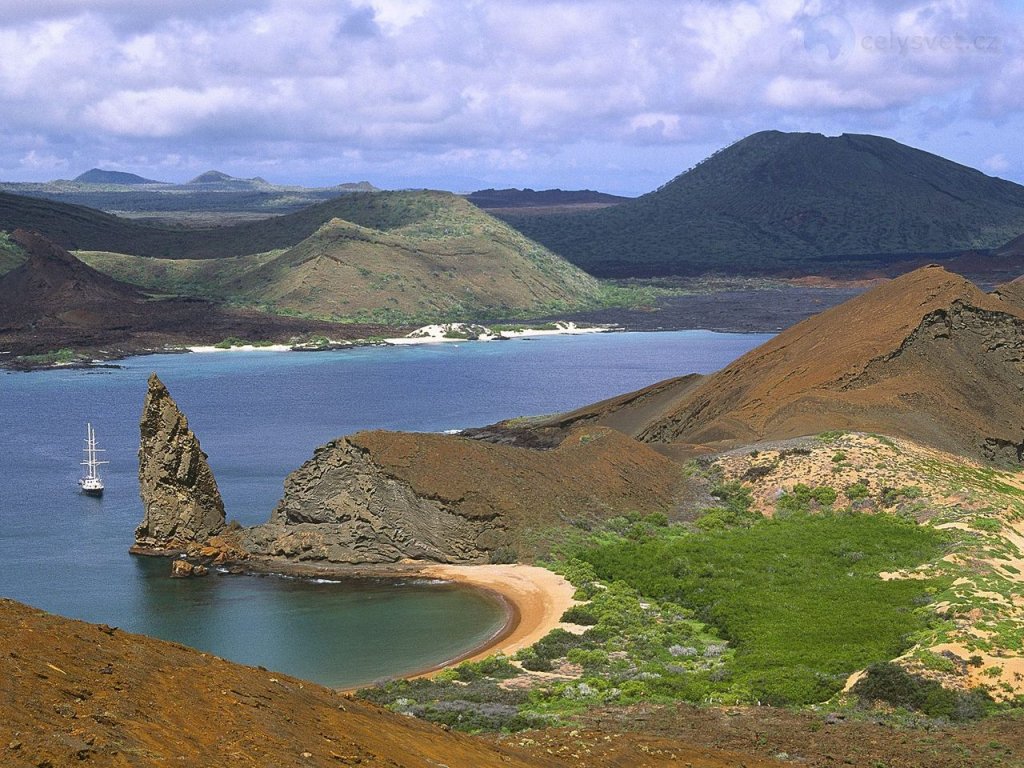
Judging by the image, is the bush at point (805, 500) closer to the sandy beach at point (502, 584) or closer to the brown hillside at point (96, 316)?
the sandy beach at point (502, 584)

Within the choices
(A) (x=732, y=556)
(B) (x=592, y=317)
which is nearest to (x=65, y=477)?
(A) (x=732, y=556)

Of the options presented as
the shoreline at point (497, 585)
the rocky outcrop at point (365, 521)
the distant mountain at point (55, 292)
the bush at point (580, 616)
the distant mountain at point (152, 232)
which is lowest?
the shoreline at point (497, 585)

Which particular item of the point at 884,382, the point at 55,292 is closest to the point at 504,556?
the point at 884,382

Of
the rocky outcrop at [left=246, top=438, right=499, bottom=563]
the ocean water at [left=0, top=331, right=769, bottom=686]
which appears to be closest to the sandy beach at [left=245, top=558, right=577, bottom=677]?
the rocky outcrop at [left=246, top=438, right=499, bottom=563]

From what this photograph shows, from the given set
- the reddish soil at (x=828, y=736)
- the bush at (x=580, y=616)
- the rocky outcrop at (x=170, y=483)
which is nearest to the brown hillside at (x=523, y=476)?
the rocky outcrop at (x=170, y=483)

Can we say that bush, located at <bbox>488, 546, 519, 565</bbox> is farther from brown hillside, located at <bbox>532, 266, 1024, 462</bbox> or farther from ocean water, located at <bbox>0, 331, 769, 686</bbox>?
brown hillside, located at <bbox>532, 266, 1024, 462</bbox>

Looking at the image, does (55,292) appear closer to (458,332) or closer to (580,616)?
(458,332)
